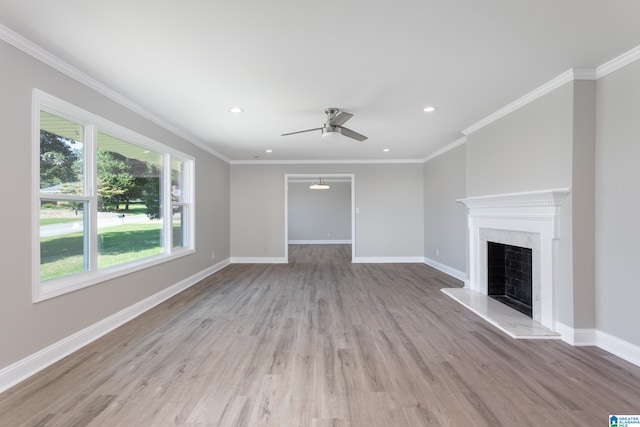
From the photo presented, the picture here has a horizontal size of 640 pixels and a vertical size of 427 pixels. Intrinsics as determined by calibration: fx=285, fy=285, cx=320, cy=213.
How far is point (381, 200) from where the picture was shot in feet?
22.3

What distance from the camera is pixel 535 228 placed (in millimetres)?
2975

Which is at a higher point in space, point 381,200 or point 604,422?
point 381,200

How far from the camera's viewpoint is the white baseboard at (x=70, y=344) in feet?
6.47

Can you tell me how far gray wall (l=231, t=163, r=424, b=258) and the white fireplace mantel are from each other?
9.36 feet

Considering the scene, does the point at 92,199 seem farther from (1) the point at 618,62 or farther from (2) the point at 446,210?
(2) the point at 446,210

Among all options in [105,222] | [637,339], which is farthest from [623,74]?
[105,222]

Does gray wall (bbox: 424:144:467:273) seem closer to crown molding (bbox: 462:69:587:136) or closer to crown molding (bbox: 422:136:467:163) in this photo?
crown molding (bbox: 422:136:467:163)

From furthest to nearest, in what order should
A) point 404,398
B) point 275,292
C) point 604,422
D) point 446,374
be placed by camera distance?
point 275,292 < point 446,374 < point 404,398 < point 604,422

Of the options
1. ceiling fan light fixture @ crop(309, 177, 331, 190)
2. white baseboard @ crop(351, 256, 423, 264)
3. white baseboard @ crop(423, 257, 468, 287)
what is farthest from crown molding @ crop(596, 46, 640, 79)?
ceiling fan light fixture @ crop(309, 177, 331, 190)

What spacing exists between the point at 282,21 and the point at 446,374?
2.73m

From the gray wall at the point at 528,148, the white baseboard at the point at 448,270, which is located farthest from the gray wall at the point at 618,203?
the white baseboard at the point at 448,270

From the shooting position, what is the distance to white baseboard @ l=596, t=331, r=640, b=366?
2.23m

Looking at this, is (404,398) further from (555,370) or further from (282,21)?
(282,21)

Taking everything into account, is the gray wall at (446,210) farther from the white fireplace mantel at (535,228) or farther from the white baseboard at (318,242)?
the white baseboard at (318,242)
